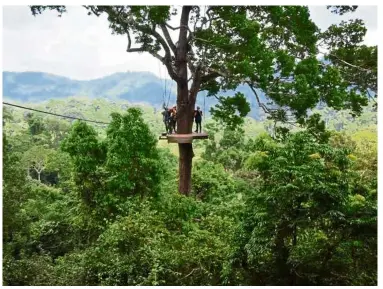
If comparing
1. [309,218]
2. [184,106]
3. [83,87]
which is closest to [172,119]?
[184,106]

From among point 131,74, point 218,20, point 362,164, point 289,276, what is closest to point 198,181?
point 362,164

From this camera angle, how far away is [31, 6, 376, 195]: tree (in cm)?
655

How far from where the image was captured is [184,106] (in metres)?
7.79

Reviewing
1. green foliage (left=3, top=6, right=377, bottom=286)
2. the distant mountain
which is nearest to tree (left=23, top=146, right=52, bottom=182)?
green foliage (left=3, top=6, right=377, bottom=286)

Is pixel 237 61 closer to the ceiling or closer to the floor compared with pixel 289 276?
closer to the ceiling

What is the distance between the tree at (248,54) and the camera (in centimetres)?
655

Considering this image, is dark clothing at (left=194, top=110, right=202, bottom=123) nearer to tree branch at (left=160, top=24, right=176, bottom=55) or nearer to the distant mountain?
tree branch at (left=160, top=24, right=176, bottom=55)

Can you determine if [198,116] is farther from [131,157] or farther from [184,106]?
[131,157]

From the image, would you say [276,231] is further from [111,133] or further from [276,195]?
[111,133]

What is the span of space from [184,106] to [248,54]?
1.68 metres

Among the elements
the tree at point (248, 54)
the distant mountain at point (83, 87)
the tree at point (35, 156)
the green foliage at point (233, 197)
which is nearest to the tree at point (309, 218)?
the green foliage at point (233, 197)

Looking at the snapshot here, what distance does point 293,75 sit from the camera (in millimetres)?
6844

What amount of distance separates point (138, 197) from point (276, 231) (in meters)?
3.34

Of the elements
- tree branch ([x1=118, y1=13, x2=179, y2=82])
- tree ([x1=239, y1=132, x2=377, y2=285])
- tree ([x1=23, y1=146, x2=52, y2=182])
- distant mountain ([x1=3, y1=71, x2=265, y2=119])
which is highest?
distant mountain ([x1=3, y1=71, x2=265, y2=119])
